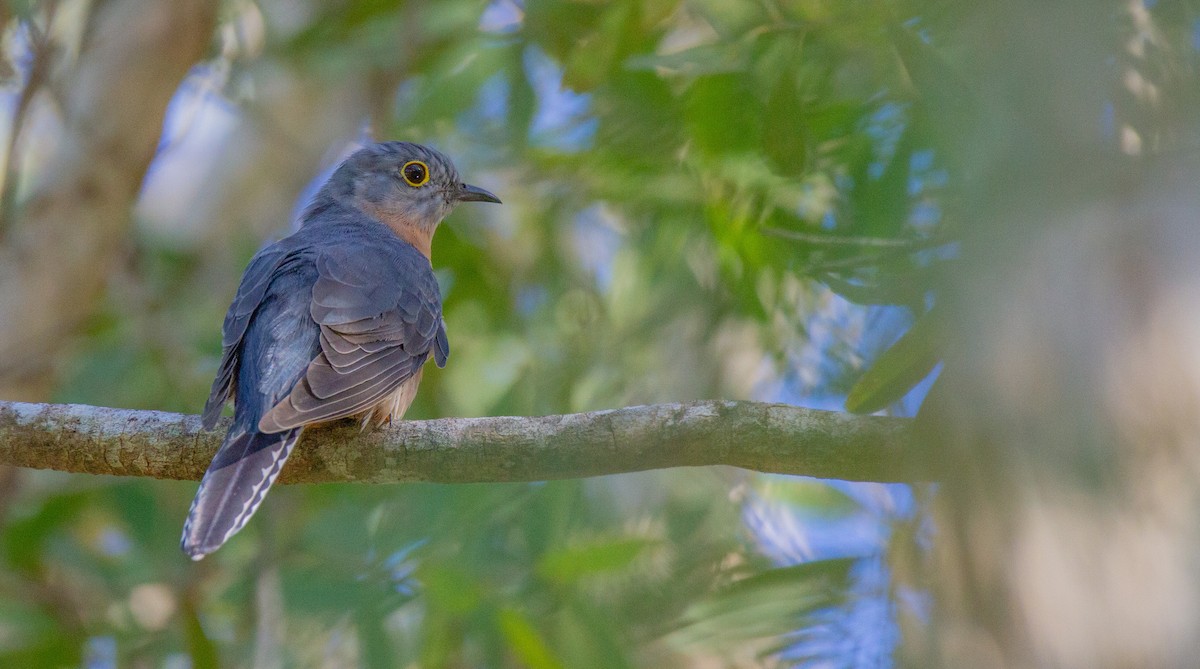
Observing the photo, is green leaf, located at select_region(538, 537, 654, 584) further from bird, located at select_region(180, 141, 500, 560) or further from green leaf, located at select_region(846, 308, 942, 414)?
green leaf, located at select_region(846, 308, 942, 414)

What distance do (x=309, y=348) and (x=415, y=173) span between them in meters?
2.20

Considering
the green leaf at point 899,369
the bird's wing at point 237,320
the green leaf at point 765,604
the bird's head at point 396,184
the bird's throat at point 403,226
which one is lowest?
the green leaf at point 765,604

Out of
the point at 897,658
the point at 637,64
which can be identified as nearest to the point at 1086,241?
the point at 897,658

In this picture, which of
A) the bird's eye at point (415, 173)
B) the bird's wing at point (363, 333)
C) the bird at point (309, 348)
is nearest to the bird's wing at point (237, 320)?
the bird at point (309, 348)

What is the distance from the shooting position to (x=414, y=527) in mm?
5484

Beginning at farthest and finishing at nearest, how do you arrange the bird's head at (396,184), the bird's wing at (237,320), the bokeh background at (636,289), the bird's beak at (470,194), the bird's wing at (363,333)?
1. the bird's beak at (470,194)
2. the bird's head at (396,184)
3. the bird's wing at (237,320)
4. the bird's wing at (363,333)
5. the bokeh background at (636,289)

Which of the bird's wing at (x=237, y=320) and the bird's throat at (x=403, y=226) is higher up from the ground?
the bird's wing at (x=237, y=320)

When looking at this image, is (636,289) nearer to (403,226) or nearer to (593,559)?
(403,226)

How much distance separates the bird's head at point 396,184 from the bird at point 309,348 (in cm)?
33

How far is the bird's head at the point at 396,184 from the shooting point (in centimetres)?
659

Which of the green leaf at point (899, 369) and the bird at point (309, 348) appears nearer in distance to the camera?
the green leaf at point (899, 369)

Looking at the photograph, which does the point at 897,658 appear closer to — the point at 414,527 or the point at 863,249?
the point at 863,249

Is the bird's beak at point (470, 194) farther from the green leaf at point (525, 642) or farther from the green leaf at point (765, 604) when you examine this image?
→ the green leaf at point (525, 642)

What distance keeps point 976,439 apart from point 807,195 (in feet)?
14.3
